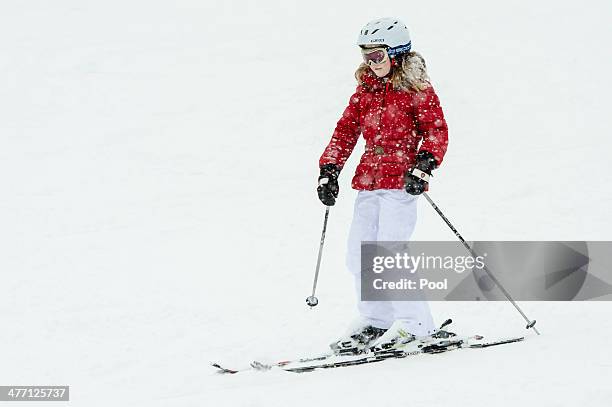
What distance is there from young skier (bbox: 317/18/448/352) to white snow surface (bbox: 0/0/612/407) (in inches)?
20.4

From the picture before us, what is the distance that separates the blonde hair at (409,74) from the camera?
18.0 feet

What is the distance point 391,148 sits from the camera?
5.61 metres

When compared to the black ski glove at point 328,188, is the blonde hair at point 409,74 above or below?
above

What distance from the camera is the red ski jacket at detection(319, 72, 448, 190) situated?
5.48 m

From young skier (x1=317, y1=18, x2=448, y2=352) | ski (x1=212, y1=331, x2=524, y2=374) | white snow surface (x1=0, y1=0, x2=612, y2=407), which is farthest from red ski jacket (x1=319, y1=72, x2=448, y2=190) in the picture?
white snow surface (x1=0, y1=0, x2=612, y2=407)

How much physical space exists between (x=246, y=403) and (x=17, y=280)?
14.9ft

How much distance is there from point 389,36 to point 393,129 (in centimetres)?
64

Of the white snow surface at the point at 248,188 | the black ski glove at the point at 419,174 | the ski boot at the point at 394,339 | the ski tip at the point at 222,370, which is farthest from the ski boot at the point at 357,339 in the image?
the black ski glove at the point at 419,174

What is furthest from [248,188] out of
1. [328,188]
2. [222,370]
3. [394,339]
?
[394,339]

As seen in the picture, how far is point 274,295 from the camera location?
7.76 metres

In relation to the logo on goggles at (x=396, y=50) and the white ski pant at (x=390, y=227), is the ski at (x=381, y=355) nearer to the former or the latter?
the white ski pant at (x=390, y=227)

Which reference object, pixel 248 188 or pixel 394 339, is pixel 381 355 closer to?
pixel 394 339

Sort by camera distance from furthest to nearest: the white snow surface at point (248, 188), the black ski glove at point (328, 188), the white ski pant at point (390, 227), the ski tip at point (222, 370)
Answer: the black ski glove at point (328, 188) → the white ski pant at point (390, 227) → the ski tip at point (222, 370) → the white snow surface at point (248, 188)

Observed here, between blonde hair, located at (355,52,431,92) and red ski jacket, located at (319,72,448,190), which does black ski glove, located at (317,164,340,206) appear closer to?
red ski jacket, located at (319,72,448,190)
